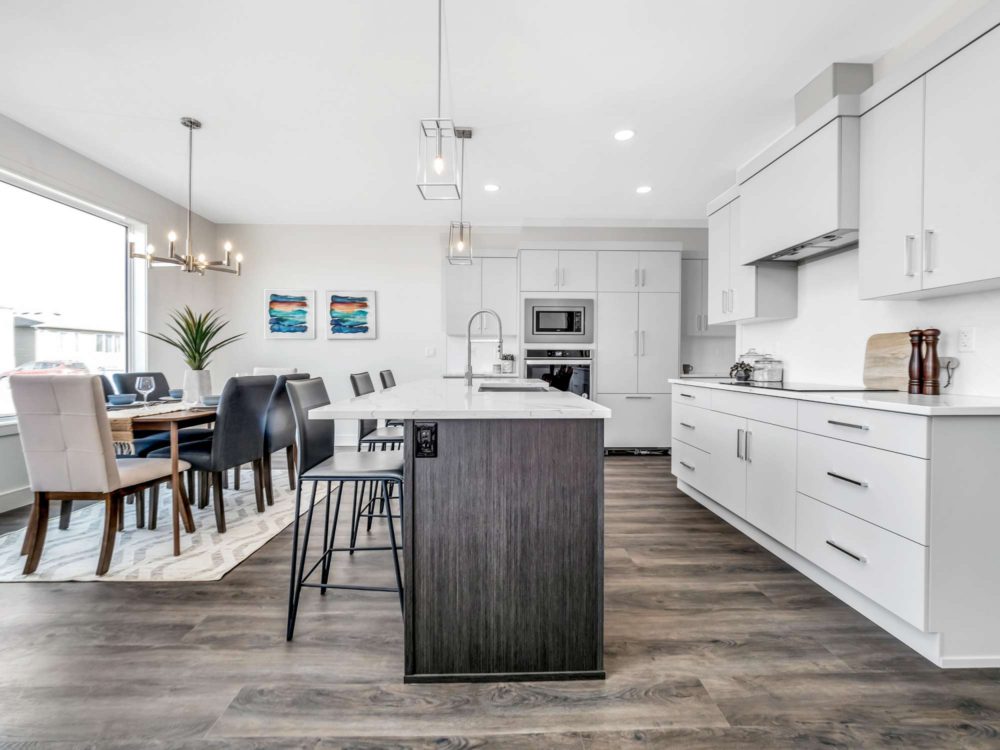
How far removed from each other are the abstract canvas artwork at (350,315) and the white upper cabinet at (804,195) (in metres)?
4.18

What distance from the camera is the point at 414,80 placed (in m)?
2.88

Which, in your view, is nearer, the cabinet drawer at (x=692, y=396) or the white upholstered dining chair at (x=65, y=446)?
the white upholstered dining chair at (x=65, y=446)

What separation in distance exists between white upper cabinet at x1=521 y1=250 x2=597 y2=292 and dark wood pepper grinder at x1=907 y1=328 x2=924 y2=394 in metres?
3.27

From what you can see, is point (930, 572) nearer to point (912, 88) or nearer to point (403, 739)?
point (403, 739)

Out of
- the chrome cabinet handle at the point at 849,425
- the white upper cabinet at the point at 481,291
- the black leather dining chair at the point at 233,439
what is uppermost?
the white upper cabinet at the point at 481,291

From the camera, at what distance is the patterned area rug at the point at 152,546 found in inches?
89.5

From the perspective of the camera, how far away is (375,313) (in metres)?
5.89

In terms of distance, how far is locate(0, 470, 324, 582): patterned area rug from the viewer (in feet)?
7.46

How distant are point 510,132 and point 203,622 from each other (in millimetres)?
3389

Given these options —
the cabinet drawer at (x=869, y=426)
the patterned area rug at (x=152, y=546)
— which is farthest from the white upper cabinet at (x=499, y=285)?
the cabinet drawer at (x=869, y=426)

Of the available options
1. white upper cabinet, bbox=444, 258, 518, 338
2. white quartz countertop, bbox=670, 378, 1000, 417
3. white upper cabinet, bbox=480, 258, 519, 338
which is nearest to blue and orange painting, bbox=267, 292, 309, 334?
white upper cabinet, bbox=444, 258, 518, 338

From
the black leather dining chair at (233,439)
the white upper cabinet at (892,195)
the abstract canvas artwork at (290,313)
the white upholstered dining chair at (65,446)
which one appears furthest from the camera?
the abstract canvas artwork at (290,313)

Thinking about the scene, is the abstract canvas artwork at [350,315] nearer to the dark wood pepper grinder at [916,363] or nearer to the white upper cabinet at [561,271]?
the white upper cabinet at [561,271]

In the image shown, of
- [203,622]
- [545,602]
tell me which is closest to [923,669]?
[545,602]
